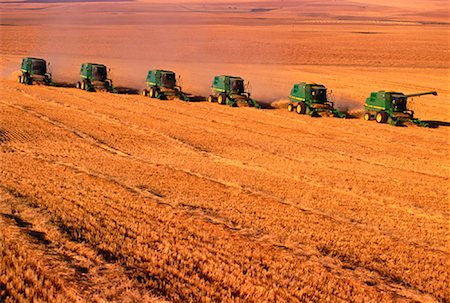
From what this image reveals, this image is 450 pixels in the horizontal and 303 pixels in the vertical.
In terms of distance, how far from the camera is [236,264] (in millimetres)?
9953

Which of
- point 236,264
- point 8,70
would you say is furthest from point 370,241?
point 8,70

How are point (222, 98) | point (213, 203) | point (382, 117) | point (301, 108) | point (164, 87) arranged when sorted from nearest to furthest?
1. point (213, 203)
2. point (382, 117)
3. point (301, 108)
4. point (222, 98)
5. point (164, 87)

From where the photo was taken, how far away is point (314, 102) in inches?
1363

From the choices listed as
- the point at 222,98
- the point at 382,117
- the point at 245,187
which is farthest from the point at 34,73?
the point at 245,187

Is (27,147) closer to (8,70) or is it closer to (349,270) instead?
(349,270)

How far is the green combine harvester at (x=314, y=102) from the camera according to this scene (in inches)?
1355

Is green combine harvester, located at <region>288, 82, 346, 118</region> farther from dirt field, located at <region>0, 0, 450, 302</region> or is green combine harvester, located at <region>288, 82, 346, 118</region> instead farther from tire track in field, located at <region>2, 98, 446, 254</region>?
tire track in field, located at <region>2, 98, 446, 254</region>

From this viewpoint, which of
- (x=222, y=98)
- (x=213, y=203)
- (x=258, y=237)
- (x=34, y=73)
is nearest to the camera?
(x=258, y=237)

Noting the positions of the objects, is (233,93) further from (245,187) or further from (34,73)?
(245,187)

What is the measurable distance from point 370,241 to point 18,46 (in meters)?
78.2

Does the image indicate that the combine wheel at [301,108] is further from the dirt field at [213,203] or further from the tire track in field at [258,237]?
the tire track in field at [258,237]

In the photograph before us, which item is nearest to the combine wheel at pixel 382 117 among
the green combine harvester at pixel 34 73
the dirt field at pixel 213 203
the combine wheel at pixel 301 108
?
the dirt field at pixel 213 203

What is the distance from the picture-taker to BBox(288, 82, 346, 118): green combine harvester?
3441 cm

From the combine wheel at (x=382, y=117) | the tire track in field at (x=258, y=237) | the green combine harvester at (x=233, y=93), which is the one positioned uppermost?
the green combine harvester at (x=233, y=93)
